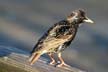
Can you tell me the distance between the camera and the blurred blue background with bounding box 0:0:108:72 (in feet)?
30.8

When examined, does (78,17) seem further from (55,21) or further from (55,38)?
(55,21)

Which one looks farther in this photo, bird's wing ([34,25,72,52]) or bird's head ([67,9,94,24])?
bird's head ([67,9,94,24])

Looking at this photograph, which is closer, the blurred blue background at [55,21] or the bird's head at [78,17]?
the bird's head at [78,17]

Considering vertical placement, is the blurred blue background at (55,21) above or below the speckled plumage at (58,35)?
below

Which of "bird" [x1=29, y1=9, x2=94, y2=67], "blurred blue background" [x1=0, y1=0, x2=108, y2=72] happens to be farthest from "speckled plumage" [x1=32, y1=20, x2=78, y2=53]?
"blurred blue background" [x1=0, y1=0, x2=108, y2=72]

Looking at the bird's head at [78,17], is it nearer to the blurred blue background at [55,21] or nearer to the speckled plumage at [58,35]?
the speckled plumage at [58,35]

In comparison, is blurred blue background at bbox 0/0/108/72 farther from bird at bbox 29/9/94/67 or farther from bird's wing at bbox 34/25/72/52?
bird's wing at bbox 34/25/72/52

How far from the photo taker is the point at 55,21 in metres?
11.5

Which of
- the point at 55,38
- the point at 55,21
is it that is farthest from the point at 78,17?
the point at 55,21

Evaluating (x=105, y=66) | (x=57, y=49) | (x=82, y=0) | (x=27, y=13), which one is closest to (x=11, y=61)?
(x=57, y=49)

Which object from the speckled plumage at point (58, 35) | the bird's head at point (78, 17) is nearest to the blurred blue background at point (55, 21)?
the bird's head at point (78, 17)

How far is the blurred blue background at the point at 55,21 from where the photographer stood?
30.8ft

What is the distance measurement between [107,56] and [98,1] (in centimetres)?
370

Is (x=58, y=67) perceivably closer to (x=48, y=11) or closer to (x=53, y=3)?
(x=48, y=11)
